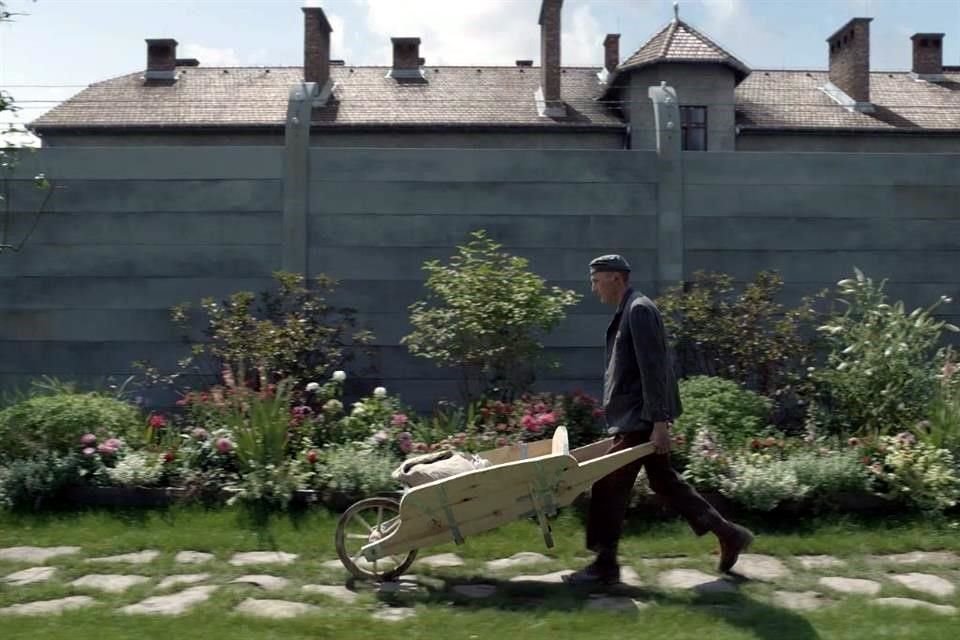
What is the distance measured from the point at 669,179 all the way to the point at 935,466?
4.06m

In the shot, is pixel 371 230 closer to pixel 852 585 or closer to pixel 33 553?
pixel 33 553

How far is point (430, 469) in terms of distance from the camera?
232 inches

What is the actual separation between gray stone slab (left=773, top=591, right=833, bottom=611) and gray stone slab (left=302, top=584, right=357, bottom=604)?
2.37 metres

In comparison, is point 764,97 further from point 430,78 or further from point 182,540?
point 182,540

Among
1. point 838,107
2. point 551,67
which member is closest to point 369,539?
point 551,67

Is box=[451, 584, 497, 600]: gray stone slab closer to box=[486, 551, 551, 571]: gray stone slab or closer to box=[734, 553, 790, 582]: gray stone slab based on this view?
box=[486, 551, 551, 571]: gray stone slab

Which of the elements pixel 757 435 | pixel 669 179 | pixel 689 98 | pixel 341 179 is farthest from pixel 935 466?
pixel 689 98

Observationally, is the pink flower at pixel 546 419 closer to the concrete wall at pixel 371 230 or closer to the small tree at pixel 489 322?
the small tree at pixel 489 322

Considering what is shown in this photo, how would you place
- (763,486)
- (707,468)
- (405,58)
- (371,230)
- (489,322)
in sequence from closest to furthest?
(763,486) < (707,468) < (489,322) < (371,230) < (405,58)

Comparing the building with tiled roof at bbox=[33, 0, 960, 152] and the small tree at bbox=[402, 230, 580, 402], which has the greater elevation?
the building with tiled roof at bbox=[33, 0, 960, 152]

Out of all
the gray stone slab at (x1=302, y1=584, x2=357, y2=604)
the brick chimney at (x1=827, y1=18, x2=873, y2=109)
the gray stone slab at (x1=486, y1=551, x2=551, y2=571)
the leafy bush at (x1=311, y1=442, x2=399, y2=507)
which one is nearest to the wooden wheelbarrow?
the gray stone slab at (x1=302, y1=584, x2=357, y2=604)

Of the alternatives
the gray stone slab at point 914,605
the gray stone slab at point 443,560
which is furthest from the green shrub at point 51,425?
the gray stone slab at point 914,605

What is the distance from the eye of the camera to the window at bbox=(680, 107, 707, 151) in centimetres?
3000

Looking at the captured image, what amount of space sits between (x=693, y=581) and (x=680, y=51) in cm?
2615
